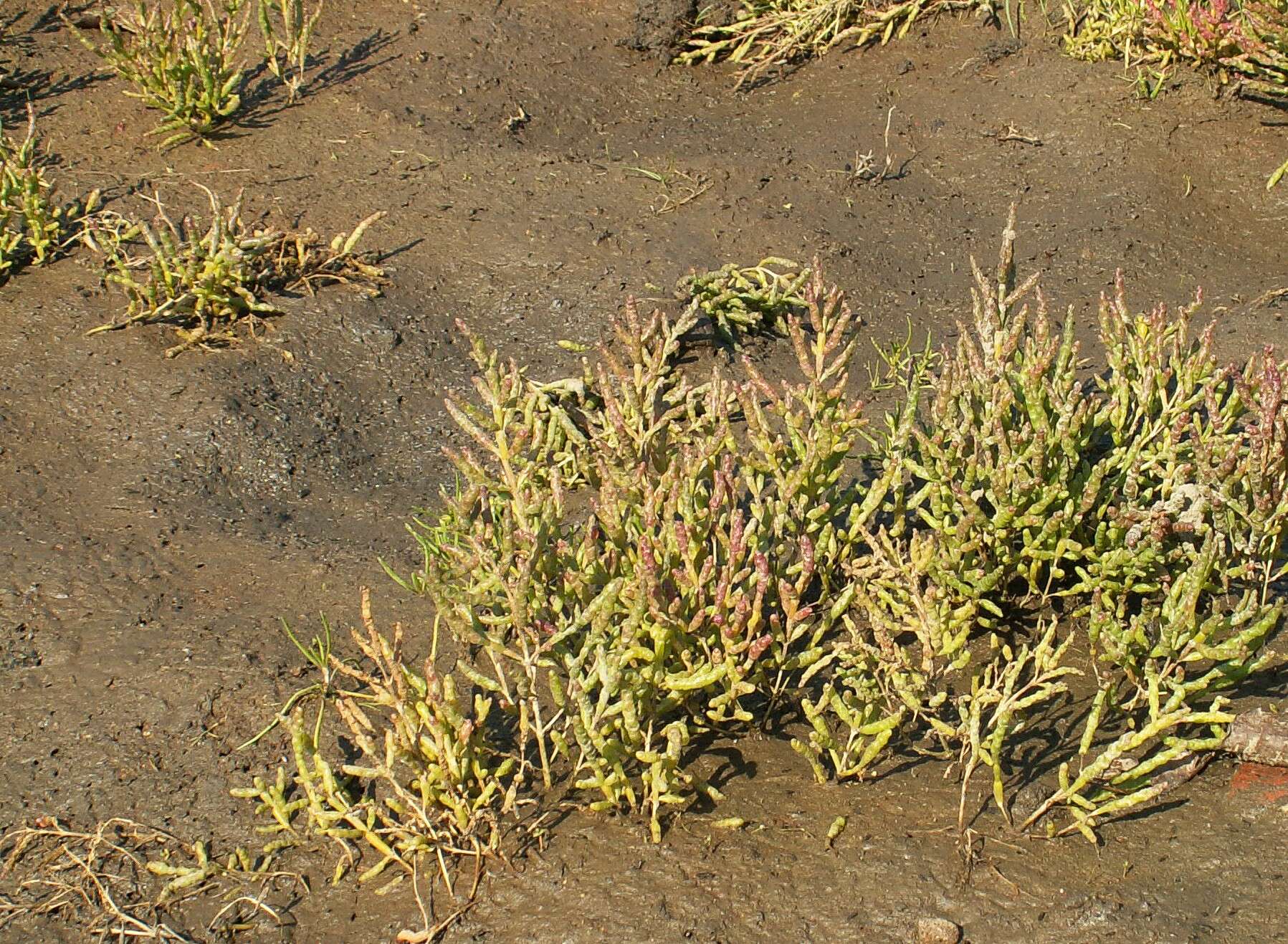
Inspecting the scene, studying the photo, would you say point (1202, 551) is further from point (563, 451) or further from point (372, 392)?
point (372, 392)

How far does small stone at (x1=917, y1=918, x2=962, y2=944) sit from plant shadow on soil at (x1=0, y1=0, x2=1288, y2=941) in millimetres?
43

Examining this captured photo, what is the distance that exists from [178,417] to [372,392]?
64cm

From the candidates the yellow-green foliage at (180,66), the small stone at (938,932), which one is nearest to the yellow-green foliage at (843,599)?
the small stone at (938,932)

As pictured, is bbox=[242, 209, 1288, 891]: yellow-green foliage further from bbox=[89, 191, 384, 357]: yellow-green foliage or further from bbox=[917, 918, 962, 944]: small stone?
bbox=[89, 191, 384, 357]: yellow-green foliage

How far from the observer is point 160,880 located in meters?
2.62

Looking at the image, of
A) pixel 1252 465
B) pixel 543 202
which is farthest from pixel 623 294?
pixel 1252 465

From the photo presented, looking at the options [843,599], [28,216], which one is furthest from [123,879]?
[28,216]

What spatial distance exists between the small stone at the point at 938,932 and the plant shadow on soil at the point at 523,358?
1.7 inches

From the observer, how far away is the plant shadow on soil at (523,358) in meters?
2.44

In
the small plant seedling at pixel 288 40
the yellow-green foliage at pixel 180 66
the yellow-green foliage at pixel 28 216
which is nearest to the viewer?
the yellow-green foliage at pixel 28 216

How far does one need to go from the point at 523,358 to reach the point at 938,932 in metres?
2.76

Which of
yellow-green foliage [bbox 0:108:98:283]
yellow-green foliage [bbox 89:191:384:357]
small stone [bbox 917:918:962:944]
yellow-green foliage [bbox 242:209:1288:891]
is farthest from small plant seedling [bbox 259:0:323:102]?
small stone [bbox 917:918:962:944]

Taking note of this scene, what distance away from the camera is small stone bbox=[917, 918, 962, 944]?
227cm

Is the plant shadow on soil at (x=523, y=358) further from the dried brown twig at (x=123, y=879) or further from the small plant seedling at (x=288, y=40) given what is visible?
the small plant seedling at (x=288, y=40)
